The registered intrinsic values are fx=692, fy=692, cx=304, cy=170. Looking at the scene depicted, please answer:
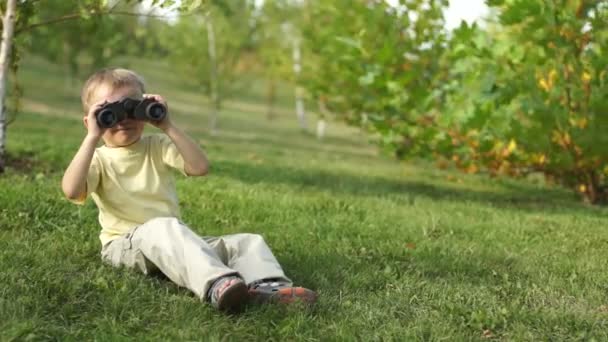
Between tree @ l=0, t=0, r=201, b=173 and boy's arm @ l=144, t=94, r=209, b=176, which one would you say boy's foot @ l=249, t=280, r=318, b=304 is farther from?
tree @ l=0, t=0, r=201, b=173

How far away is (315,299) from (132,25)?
145 ft

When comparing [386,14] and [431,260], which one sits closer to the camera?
[431,260]

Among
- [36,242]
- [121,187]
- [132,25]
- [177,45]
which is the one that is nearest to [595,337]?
[121,187]

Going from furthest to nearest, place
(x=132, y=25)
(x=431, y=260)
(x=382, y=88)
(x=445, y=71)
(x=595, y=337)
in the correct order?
(x=132, y=25)
(x=445, y=71)
(x=382, y=88)
(x=431, y=260)
(x=595, y=337)

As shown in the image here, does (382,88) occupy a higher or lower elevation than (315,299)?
higher

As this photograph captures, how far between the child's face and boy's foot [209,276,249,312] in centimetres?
100

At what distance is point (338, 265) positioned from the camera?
394cm

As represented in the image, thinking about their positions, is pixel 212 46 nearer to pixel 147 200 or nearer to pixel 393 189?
pixel 393 189

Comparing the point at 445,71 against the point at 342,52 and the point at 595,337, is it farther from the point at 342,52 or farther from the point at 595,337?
the point at 595,337

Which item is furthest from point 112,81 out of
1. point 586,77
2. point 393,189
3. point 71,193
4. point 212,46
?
point 212,46

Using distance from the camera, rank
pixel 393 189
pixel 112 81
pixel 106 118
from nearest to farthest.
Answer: pixel 106 118 → pixel 112 81 → pixel 393 189

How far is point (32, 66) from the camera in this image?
36.1 m

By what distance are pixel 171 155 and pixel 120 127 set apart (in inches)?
11.6

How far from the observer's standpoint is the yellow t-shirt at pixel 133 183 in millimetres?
3543
